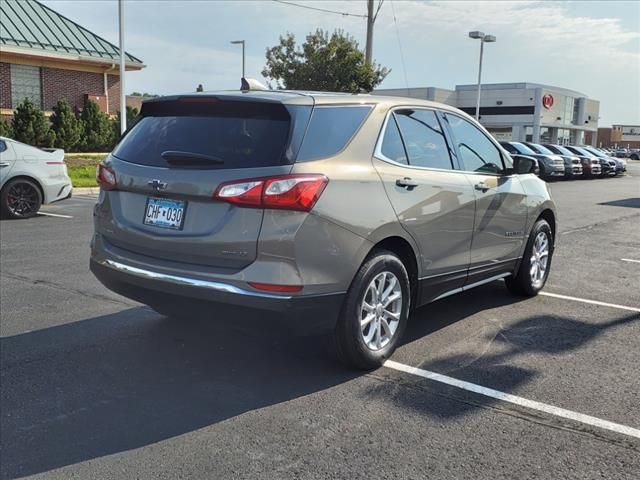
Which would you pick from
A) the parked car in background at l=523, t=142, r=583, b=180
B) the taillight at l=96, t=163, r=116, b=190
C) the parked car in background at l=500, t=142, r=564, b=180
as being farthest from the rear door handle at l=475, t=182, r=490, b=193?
the parked car in background at l=523, t=142, r=583, b=180

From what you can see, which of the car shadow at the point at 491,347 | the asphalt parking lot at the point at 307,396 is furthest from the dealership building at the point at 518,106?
the asphalt parking lot at the point at 307,396

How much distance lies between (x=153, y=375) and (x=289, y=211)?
1.52 m

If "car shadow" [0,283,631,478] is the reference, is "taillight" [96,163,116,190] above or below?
above

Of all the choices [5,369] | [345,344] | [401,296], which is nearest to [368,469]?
[345,344]

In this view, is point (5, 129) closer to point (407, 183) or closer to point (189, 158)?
point (189, 158)

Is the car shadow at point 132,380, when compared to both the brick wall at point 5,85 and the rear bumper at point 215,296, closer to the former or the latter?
the rear bumper at point 215,296

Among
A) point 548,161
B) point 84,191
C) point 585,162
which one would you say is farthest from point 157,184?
point 585,162

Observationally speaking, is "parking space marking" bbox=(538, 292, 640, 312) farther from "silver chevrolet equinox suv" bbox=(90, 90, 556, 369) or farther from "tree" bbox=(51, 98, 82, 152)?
"tree" bbox=(51, 98, 82, 152)

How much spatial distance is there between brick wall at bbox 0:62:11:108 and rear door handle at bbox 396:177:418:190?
78.7 feet

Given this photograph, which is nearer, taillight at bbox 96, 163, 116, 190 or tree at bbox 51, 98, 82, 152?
taillight at bbox 96, 163, 116, 190

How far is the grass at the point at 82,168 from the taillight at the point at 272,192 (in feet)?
47.6

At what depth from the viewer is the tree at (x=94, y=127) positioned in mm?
25141

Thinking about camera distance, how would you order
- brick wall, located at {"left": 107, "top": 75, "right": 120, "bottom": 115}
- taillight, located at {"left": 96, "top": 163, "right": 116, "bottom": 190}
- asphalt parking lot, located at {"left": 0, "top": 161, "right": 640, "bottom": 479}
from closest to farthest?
asphalt parking lot, located at {"left": 0, "top": 161, "right": 640, "bottom": 479} → taillight, located at {"left": 96, "top": 163, "right": 116, "bottom": 190} → brick wall, located at {"left": 107, "top": 75, "right": 120, "bottom": 115}

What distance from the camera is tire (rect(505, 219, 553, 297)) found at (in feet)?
20.9
